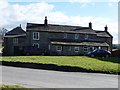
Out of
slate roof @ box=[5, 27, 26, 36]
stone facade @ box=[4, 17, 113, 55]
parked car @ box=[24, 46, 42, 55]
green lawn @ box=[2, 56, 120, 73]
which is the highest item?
slate roof @ box=[5, 27, 26, 36]

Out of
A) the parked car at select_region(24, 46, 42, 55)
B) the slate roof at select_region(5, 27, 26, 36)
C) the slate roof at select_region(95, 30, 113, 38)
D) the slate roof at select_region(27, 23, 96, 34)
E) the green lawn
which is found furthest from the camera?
the slate roof at select_region(5, 27, 26, 36)

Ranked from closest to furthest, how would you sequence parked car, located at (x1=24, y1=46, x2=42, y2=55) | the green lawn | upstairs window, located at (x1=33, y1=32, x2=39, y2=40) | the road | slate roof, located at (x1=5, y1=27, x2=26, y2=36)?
the road < the green lawn < parked car, located at (x1=24, y1=46, x2=42, y2=55) < upstairs window, located at (x1=33, y1=32, x2=39, y2=40) < slate roof, located at (x1=5, y1=27, x2=26, y2=36)

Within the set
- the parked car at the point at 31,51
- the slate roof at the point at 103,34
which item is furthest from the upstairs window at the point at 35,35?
the slate roof at the point at 103,34

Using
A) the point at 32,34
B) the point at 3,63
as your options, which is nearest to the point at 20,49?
the point at 32,34

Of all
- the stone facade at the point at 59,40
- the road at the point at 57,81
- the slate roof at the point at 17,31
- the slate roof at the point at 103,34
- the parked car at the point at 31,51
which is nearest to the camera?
the road at the point at 57,81

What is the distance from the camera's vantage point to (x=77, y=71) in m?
27.4

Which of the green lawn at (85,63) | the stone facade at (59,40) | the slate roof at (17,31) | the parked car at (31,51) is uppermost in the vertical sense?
the slate roof at (17,31)

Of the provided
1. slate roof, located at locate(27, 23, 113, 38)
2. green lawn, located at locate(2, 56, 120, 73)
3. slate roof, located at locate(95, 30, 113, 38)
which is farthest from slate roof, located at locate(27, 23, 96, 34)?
green lawn, located at locate(2, 56, 120, 73)

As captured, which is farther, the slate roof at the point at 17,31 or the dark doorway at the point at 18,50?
the slate roof at the point at 17,31

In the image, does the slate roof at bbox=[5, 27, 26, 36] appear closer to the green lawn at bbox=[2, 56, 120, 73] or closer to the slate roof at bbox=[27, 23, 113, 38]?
the slate roof at bbox=[27, 23, 113, 38]

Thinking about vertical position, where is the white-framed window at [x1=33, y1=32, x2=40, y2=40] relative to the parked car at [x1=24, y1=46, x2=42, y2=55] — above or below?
above

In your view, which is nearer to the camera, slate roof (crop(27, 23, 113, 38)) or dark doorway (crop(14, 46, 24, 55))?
dark doorway (crop(14, 46, 24, 55))

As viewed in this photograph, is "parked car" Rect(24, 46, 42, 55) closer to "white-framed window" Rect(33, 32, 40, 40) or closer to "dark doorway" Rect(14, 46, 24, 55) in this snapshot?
"dark doorway" Rect(14, 46, 24, 55)

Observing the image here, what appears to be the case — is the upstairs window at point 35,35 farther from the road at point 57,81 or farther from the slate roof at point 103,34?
the road at point 57,81
